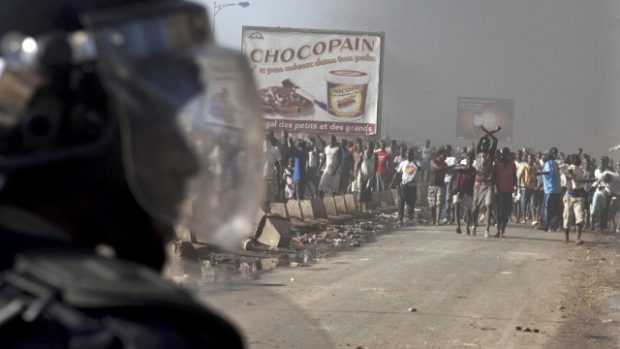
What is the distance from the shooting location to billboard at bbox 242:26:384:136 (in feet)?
78.3

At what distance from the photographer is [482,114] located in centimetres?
4769

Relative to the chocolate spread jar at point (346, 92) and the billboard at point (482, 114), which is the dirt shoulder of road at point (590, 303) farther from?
the billboard at point (482, 114)

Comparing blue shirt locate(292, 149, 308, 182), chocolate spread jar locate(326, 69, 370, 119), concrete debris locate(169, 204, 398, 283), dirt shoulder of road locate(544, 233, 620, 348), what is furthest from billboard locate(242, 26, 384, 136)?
dirt shoulder of road locate(544, 233, 620, 348)

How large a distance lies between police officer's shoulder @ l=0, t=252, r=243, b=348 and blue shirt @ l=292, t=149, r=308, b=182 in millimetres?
18379

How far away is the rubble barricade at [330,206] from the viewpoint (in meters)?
19.4

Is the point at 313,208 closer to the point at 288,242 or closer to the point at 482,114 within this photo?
the point at 288,242

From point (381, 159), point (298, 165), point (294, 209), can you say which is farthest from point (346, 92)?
point (294, 209)

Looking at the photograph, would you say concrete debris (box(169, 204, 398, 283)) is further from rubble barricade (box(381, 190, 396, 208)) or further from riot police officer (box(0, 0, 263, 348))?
rubble barricade (box(381, 190, 396, 208))

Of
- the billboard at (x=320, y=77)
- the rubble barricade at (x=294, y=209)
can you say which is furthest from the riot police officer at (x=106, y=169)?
the billboard at (x=320, y=77)

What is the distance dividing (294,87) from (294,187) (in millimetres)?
4866

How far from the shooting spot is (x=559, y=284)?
11.1 meters

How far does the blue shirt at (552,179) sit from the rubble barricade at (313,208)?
3805mm

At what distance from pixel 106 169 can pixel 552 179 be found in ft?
56.7

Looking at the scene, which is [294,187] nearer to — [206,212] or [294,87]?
[294,87]
